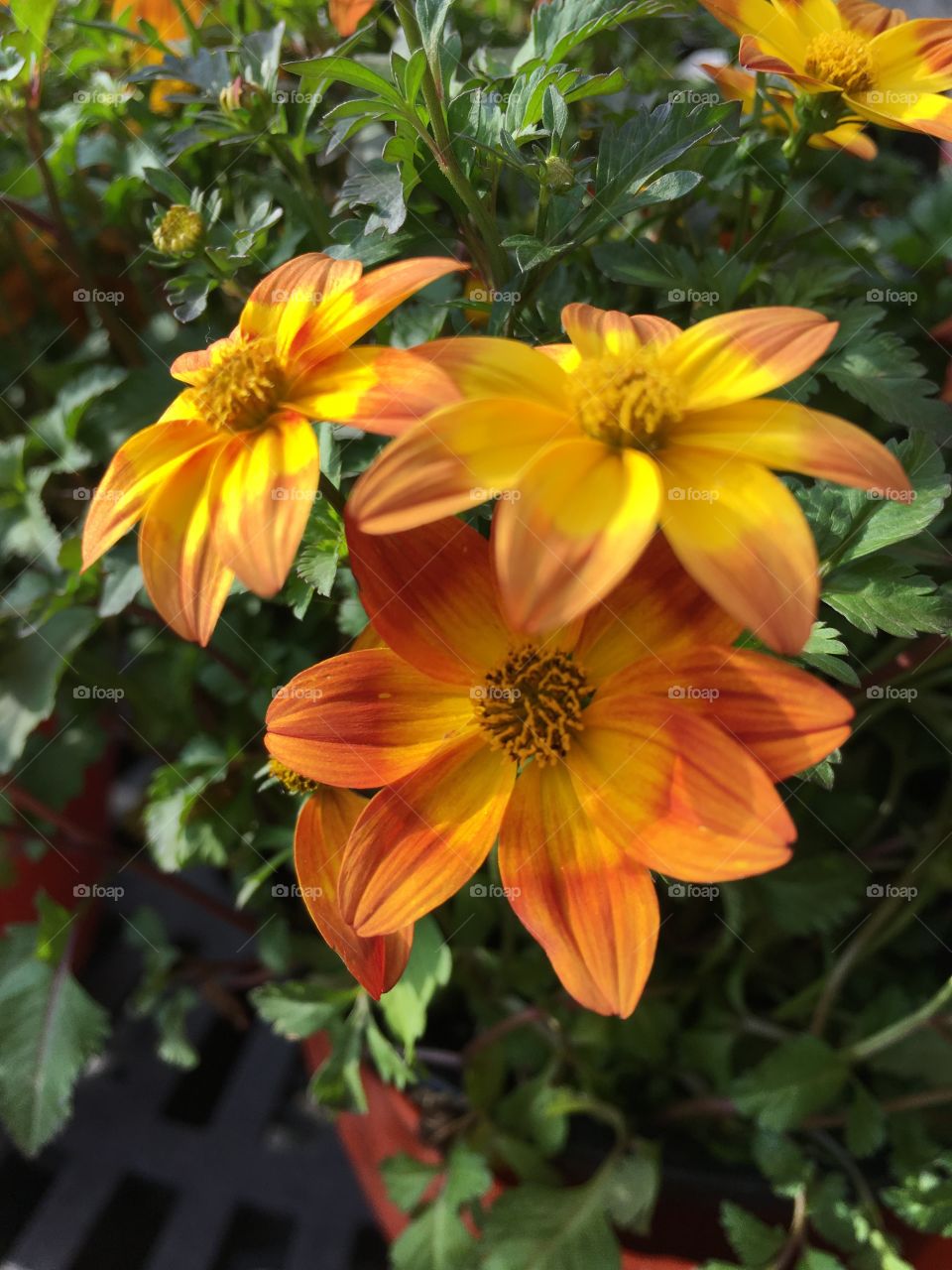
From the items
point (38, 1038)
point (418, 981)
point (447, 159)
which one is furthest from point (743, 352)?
point (38, 1038)

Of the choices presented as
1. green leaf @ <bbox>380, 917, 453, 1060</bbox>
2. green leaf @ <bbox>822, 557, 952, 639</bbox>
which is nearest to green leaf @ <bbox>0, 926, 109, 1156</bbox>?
green leaf @ <bbox>380, 917, 453, 1060</bbox>

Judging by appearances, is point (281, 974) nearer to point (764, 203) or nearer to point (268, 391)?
point (268, 391)

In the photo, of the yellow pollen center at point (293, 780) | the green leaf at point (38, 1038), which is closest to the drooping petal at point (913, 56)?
the yellow pollen center at point (293, 780)

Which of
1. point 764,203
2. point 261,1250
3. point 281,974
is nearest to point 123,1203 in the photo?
point 261,1250

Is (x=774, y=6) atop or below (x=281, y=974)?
atop

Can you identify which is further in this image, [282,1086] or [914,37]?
[282,1086]

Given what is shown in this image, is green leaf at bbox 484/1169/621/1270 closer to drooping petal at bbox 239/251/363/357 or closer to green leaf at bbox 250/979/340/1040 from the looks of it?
green leaf at bbox 250/979/340/1040
